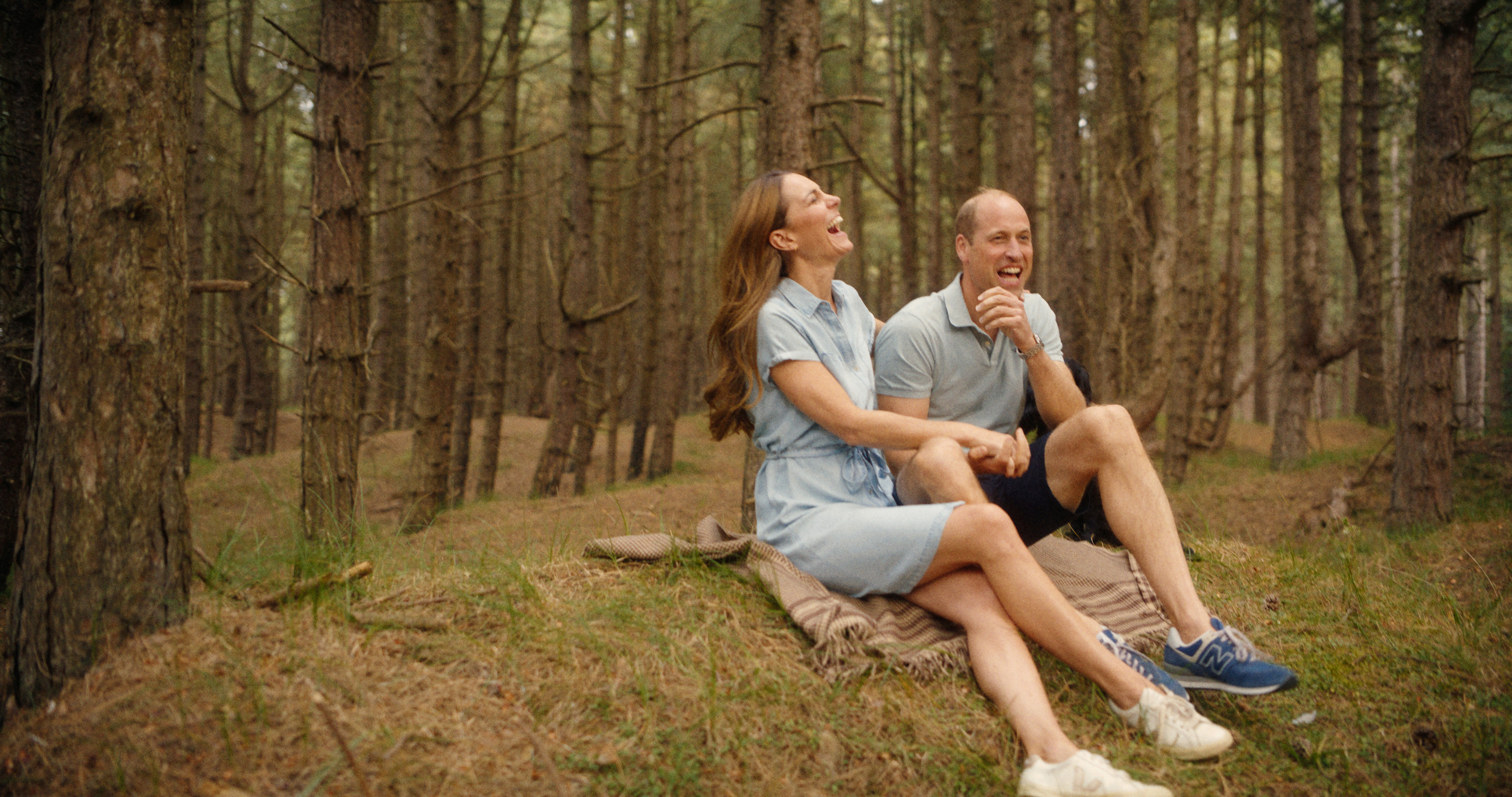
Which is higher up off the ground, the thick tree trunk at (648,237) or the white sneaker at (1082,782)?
the thick tree trunk at (648,237)

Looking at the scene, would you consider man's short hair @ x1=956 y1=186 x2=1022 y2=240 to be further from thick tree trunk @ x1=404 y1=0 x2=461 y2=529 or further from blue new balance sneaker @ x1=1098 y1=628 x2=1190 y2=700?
thick tree trunk @ x1=404 y1=0 x2=461 y2=529

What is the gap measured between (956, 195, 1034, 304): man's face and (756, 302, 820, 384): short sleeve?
79cm

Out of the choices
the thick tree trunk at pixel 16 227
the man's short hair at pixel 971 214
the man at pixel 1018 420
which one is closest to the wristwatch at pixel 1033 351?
the man at pixel 1018 420

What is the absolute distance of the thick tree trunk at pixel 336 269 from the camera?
5.11 m

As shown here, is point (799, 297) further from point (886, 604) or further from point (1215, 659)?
point (1215, 659)

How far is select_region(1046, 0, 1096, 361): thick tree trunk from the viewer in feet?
31.8

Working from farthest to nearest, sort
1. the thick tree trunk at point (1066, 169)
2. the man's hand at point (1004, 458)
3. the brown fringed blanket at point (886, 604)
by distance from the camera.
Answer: the thick tree trunk at point (1066, 169), the man's hand at point (1004, 458), the brown fringed blanket at point (886, 604)

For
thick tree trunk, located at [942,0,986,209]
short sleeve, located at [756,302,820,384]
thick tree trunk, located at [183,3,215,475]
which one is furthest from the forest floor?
thick tree trunk, located at [942,0,986,209]

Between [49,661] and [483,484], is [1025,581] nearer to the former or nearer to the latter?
[49,661]

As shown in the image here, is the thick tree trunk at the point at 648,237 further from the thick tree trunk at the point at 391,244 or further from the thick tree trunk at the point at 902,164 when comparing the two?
the thick tree trunk at the point at 391,244

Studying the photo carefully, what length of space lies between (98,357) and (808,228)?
221 cm

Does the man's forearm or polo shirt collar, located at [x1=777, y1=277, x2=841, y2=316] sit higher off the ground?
polo shirt collar, located at [x1=777, y1=277, x2=841, y2=316]

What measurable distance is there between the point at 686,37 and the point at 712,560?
30.5 feet

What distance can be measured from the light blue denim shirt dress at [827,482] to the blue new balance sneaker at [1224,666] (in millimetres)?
870
